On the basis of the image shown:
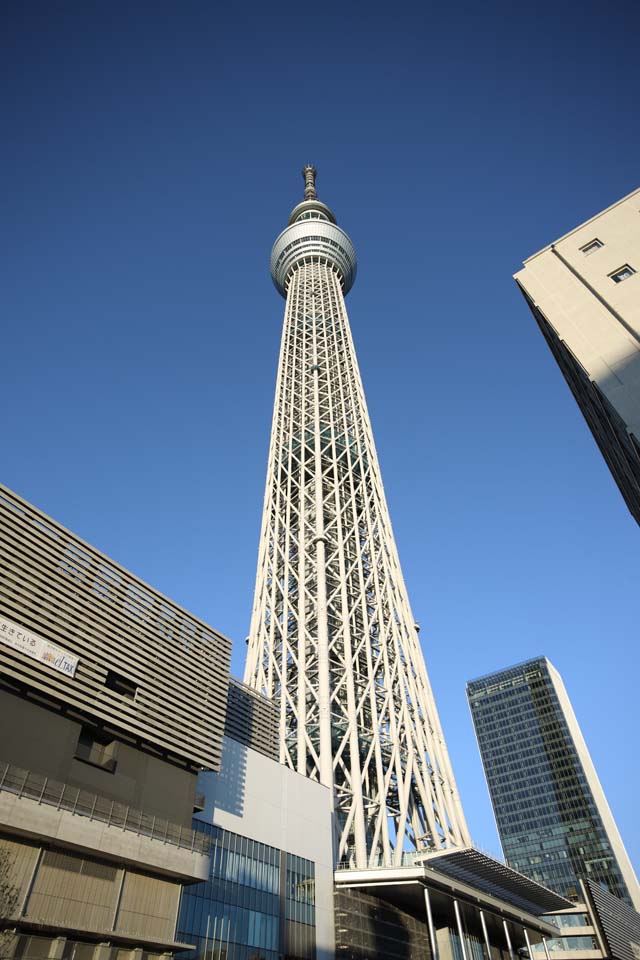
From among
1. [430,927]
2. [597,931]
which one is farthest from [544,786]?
[430,927]

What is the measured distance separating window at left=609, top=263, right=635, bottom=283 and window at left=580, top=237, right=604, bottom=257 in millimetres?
2333

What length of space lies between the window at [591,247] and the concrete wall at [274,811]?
28804 millimetres

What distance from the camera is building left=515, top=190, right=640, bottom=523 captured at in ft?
77.5

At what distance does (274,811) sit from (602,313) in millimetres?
27285

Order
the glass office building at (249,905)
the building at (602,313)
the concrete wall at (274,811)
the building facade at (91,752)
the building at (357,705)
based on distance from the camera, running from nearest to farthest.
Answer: the building facade at (91,752), the building at (602,313), the glass office building at (249,905), the concrete wall at (274,811), the building at (357,705)

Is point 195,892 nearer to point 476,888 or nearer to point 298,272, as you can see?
point 476,888

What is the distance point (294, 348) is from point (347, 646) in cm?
4138

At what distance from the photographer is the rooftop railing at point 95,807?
19.8 metres

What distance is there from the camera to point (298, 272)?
286ft

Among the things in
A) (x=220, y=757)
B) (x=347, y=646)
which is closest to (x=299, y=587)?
(x=347, y=646)

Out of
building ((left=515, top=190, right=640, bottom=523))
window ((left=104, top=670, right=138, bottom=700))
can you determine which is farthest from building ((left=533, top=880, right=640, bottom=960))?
window ((left=104, top=670, right=138, bottom=700))

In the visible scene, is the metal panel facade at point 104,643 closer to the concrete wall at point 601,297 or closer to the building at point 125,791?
the building at point 125,791

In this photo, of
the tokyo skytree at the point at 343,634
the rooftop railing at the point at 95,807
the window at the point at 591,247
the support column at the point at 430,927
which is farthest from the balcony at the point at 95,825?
the window at the point at 591,247

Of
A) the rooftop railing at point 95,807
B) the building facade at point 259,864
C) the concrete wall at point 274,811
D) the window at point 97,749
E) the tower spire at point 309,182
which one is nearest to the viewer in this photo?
the rooftop railing at point 95,807
